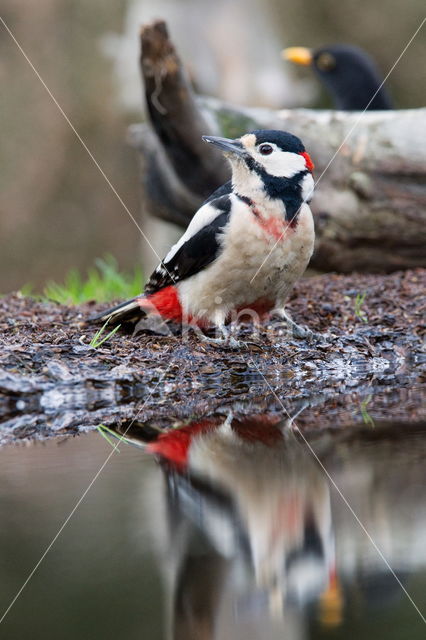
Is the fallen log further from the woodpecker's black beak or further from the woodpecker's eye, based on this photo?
the woodpecker's eye

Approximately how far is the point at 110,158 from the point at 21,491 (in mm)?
8825

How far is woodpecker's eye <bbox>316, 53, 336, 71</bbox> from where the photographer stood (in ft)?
23.4

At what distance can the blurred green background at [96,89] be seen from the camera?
9.81 meters

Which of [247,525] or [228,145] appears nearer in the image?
[247,525]

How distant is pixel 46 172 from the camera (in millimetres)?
10602

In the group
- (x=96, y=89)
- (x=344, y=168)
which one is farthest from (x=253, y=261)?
(x=96, y=89)

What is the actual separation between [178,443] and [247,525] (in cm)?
73

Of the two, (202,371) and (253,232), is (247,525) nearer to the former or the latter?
(202,371)

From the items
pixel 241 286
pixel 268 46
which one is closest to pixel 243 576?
pixel 241 286

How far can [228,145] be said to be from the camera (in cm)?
368

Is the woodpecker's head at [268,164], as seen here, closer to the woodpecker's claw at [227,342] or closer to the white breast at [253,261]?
the white breast at [253,261]

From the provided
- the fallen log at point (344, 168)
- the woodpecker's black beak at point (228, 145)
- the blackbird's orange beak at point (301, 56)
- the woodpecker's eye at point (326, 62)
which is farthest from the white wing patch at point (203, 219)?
the blackbird's orange beak at point (301, 56)

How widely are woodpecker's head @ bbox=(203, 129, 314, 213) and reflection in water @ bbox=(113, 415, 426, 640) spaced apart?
4.88 ft

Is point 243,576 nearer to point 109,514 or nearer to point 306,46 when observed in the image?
point 109,514
